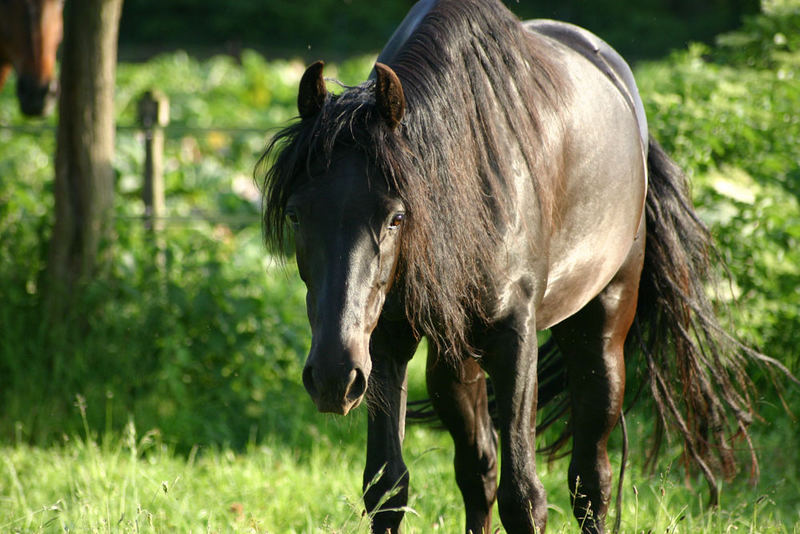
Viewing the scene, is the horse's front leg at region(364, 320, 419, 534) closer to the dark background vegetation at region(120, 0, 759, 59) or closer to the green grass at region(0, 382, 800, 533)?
the green grass at region(0, 382, 800, 533)

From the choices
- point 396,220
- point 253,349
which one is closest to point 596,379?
point 396,220

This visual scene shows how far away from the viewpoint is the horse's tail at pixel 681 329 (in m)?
3.63

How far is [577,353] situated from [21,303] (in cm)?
347

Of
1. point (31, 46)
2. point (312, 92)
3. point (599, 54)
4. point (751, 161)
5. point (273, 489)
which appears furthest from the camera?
point (31, 46)

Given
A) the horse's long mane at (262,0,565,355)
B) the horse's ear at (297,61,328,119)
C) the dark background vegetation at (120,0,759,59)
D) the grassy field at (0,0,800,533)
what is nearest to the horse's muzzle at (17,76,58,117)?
the grassy field at (0,0,800,533)

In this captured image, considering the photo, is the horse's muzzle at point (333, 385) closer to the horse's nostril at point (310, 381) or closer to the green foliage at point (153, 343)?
the horse's nostril at point (310, 381)

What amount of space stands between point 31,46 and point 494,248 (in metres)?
4.41

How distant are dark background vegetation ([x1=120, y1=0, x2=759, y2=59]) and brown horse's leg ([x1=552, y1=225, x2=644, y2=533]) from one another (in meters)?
25.4

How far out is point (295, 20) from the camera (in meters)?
30.8

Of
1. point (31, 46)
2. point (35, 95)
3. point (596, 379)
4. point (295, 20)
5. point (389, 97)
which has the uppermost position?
point (295, 20)

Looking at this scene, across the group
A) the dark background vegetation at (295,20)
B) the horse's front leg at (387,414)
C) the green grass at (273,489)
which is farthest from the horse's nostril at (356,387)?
the dark background vegetation at (295,20)

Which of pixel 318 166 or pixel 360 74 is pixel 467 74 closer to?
pixel 318 166

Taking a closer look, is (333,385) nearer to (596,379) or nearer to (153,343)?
(596,379)

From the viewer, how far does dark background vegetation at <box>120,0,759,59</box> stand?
2878 cm
